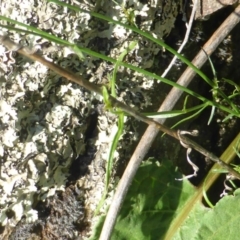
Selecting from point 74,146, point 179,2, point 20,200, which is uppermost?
point 179,2

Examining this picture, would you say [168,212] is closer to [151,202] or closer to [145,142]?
[151,202]

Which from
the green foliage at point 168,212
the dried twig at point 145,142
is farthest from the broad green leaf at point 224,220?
the dried twig at point 145,142

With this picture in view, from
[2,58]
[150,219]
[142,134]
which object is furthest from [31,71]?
[150,219]

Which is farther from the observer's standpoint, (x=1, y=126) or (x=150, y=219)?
(x=150, y=219)

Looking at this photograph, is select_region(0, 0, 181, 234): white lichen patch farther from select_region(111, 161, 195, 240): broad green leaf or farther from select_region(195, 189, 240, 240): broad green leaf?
select_region(195, 189, 240, 240): broad green leaf

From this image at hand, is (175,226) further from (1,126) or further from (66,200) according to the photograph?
(1,126)

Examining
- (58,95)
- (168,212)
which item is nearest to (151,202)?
(168,212)

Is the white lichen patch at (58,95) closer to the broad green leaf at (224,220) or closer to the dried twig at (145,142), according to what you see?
the dried twig at (145,142)

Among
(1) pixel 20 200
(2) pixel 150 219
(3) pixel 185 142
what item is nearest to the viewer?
(3) pixel 185 142
